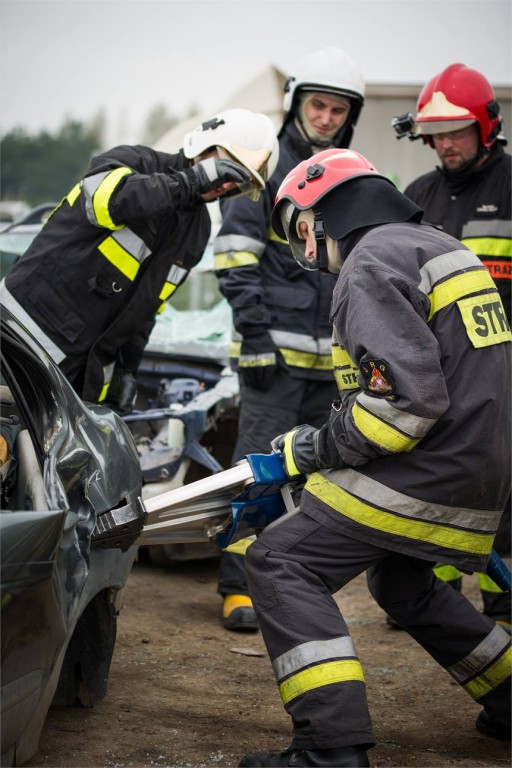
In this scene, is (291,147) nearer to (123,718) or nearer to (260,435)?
(260,435)

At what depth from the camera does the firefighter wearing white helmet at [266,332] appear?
4.67 m

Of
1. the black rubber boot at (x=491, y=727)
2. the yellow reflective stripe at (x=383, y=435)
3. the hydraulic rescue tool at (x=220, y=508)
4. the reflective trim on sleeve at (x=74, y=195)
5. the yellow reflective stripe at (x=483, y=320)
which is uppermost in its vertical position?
the yellow reflective stripe at (x=483, y=320)

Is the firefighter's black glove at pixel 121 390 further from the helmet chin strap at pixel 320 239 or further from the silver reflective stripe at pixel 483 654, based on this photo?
the silver reflective stripe at pixel 483 654

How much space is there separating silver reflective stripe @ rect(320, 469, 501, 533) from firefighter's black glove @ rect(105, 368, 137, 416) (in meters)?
2.07

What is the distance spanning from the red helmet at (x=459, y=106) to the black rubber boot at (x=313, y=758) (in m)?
3.00

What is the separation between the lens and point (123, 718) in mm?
A: 3326

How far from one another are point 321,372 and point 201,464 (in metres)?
0.88

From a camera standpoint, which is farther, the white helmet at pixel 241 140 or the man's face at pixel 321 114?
the man's face at pixel 321 114

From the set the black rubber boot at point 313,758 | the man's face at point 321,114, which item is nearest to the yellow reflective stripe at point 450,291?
the black rubber boot at point 313,758

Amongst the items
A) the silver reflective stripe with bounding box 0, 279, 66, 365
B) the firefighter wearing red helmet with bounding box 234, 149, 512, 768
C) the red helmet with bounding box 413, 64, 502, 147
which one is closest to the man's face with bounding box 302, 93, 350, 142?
the red helmet with bounding box 413, 64, 502, 147

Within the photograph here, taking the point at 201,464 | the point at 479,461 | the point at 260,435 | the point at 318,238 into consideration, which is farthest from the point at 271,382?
the point at 479,461

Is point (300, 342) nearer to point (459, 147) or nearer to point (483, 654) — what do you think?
point (459, 147)

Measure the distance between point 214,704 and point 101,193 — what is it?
206 centimetres

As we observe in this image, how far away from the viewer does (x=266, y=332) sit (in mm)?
4684
